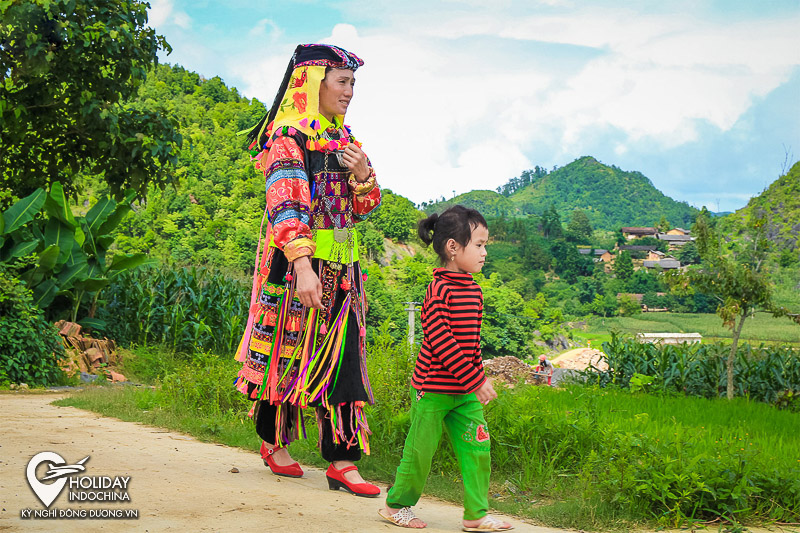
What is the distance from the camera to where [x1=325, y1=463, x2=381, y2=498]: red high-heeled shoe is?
12.0 feet

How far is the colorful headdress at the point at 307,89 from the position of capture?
3873mm

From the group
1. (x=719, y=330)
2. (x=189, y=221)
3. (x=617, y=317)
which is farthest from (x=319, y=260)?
(x=617, y=317)

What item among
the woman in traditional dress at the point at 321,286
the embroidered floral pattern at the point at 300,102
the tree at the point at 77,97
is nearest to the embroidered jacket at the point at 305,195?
the woman in traditional dress at the point at 321,286

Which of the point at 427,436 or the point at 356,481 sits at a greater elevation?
the point at 427,436

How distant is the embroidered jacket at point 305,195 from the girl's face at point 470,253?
0.73 metres

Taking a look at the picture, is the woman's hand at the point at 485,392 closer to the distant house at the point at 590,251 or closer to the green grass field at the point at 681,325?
the green grass field at the point at 681,325

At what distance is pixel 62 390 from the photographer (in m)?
7.88

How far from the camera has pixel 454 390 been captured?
309cm

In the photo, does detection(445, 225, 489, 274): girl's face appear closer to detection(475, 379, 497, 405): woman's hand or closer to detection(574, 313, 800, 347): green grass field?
detection(475, 379, 497, 405): woman's hand

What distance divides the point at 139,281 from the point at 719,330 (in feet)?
124

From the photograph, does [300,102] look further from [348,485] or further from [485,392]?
[348,485]

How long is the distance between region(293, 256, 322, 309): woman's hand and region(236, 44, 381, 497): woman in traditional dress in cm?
25

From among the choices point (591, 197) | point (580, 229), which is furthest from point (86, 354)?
point (591, 197)

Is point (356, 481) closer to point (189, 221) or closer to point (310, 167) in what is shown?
point (310, 167)
